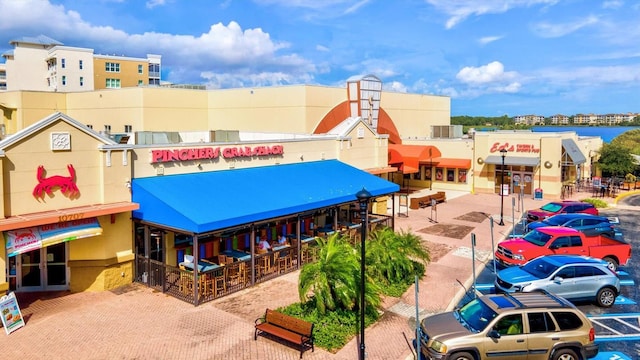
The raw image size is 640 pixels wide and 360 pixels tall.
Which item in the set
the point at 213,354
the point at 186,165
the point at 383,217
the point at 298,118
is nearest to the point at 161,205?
the point at 186,165

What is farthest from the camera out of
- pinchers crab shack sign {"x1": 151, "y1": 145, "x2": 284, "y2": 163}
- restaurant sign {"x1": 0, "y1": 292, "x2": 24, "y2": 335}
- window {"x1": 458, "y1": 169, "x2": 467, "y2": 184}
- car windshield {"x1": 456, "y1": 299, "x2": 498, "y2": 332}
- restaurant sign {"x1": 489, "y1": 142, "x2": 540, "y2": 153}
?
window {"x1": 458, "y1": 169, "x2": 467, "y2": 184}

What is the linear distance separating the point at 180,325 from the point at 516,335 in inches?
369

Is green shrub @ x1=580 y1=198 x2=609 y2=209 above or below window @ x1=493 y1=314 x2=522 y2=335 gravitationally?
above

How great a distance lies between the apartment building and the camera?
232 ft

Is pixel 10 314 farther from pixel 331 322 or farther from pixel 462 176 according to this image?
pixel 462 176

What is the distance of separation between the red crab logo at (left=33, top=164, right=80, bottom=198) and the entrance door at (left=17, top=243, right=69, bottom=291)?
91.9 inches

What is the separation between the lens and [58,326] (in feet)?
46.4

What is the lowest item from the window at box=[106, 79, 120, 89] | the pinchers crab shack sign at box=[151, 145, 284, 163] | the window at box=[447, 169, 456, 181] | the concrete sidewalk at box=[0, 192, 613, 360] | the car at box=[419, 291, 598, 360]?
the concrete sidewalk at box=[0, 192, 613, 360]

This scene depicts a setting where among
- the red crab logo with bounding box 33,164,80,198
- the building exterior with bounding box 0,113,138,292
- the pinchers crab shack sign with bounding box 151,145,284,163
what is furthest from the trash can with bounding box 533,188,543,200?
the red crab logo with bounding box 33,164,80,198

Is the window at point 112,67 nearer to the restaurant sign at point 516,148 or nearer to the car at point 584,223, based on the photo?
the restaurant sign at point 516,148

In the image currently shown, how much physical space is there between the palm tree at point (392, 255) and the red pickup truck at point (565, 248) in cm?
371

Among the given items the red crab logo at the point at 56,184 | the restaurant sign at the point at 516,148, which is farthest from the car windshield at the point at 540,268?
the restaurant sign at the point at 516,148

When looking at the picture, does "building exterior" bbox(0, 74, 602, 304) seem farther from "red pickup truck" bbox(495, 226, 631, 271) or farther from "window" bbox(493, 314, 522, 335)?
"window" bbox(493, 314, 522, 335)

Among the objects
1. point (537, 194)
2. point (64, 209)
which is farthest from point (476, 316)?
point (537, 194)
